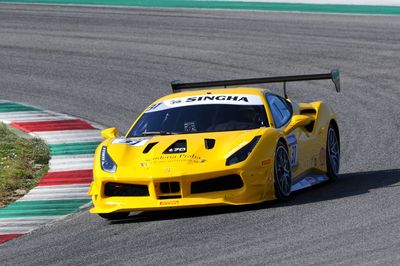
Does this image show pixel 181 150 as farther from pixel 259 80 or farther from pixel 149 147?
pixel 259 80

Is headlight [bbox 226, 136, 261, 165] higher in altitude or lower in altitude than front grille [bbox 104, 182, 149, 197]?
higher

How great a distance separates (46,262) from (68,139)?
22.5 feet

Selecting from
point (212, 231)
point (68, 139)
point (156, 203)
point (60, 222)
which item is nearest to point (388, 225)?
point (212, 231)

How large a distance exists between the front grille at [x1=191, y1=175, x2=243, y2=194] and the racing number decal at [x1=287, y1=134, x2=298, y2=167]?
1.13 metres

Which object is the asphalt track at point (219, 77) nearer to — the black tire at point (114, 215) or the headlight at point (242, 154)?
the black tire at point (114, 215)

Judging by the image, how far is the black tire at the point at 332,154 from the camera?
12367 mm

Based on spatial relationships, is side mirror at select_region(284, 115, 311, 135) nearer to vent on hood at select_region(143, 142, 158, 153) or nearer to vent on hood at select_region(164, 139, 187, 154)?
vent on hood at select_region(164, 139, 187, 154)

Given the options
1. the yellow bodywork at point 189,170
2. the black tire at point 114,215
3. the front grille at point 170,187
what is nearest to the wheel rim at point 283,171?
the yellow bodywork at point 189,170

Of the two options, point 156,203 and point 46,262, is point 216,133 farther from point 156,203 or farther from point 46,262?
point 46,262

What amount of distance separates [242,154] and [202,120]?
1.08 metres

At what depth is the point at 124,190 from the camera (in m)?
Answer: 10.5

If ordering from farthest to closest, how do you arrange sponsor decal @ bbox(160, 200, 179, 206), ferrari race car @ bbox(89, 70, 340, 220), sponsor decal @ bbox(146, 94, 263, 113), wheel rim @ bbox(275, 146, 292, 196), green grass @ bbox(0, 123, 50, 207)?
green grass @ bbox(0, 123, 50, 207) < sponsor decal @ bbox(146, 94, 263, 113) < wheel rim @ bbox(275, 146, 292, 196) < ferrari race car @ bbox(89, 70, 340, 220) < sponsor decal @ bbox(160, 200, 179, 206)

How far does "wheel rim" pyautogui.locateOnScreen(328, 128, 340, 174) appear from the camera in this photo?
492 inches

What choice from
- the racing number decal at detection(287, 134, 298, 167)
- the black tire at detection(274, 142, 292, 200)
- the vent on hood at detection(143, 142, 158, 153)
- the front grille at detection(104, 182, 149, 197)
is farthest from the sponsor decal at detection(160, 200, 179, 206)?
the racing number decal at detection(287, 134, 298, 167)
